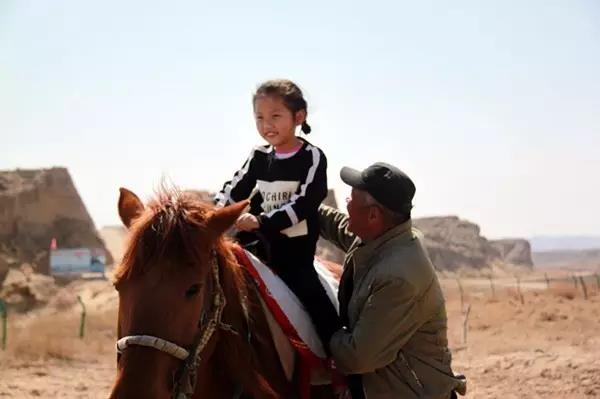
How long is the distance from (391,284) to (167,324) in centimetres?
106

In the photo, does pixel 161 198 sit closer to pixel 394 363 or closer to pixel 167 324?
pixel 167 324

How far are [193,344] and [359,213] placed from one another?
1.10 metres

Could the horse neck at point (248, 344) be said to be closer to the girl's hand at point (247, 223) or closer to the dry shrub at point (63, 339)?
the girl's hand at point (247, 223)

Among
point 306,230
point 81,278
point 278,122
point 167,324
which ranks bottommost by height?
point 81,278

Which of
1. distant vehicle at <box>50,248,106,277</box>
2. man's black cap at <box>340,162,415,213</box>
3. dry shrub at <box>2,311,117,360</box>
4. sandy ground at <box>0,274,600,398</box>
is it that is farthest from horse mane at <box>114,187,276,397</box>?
distant vehicle at <box>50,248,106,277</box>

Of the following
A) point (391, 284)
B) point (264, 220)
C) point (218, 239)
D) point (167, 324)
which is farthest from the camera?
point (264, 220)

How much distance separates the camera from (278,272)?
3.55 m

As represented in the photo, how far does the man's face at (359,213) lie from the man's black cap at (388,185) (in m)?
0.04

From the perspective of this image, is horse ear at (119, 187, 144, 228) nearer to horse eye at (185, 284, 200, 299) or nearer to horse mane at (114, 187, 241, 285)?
horse mane at (114, 187, 241, 285)

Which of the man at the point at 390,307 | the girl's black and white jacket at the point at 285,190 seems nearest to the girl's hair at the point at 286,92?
the girl's black and white jacket at the point at 285,190

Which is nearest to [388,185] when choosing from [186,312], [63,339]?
[186,312]

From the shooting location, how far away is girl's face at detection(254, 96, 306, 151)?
11.6ft

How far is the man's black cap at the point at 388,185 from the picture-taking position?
3.25 meters

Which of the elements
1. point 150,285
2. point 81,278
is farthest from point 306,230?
point 81,278
